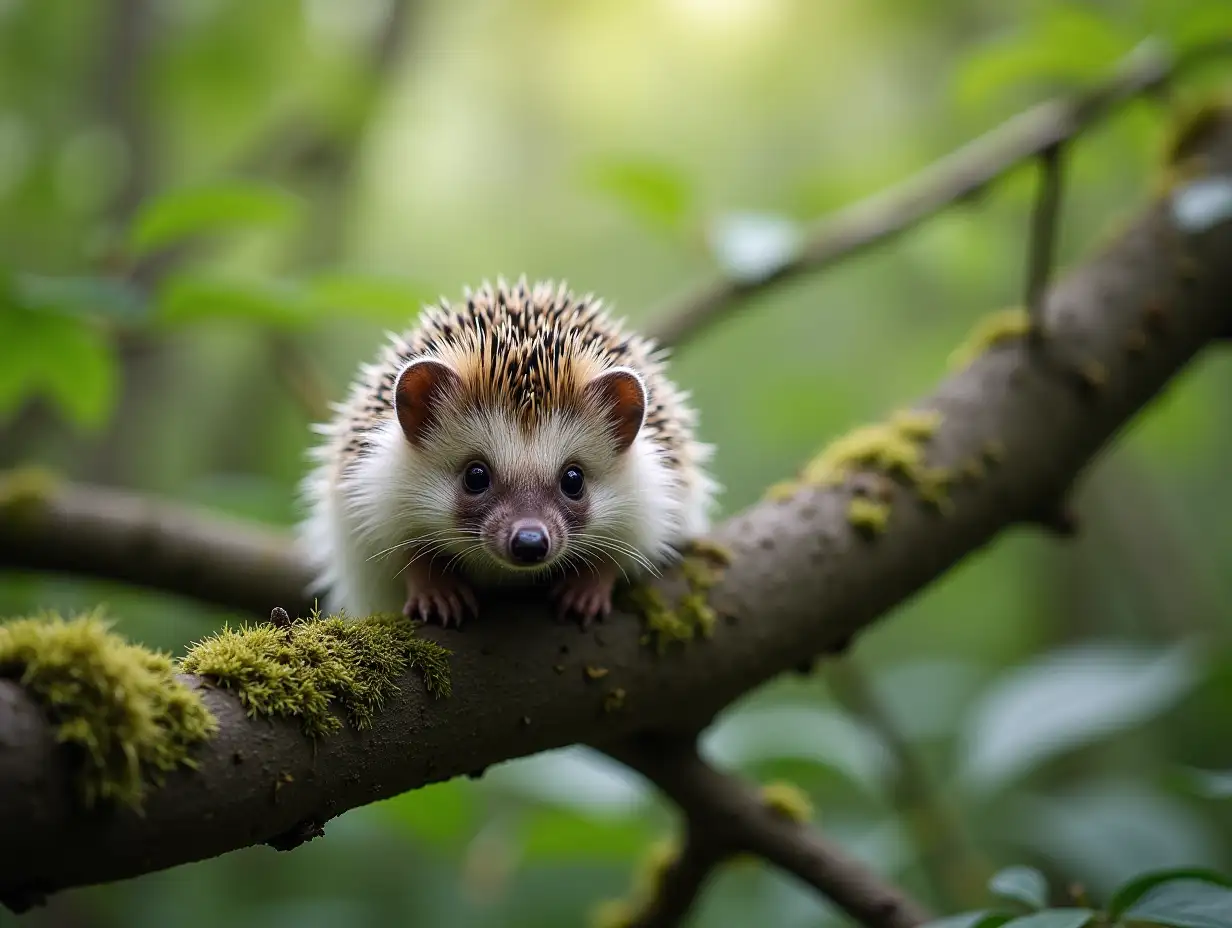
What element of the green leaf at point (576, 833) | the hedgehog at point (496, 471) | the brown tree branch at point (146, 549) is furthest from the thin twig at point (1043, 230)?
the brown tree branch at point (146, 549)

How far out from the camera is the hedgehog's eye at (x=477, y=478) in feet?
9.01

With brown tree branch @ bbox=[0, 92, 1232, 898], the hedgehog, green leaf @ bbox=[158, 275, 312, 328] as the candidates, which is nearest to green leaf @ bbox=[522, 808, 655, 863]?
brown tree branch @ bbox=[0, 92, 1232, 898]

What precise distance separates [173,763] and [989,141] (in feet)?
12.4

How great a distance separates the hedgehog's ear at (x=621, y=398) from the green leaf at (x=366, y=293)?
1001 mm

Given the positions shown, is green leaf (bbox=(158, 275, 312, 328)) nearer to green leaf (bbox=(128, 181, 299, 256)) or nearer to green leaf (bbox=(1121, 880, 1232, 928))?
green leaf (bbox=(128, 181, 299, 256))

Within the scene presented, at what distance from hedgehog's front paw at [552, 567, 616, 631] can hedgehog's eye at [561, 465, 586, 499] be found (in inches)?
11.5

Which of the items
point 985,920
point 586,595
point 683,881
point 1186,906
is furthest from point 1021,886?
point 683,881

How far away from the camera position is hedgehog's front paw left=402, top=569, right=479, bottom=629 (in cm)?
235

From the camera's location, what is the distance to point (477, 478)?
2.75m

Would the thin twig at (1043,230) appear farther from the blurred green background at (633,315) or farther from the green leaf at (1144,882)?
the green leaf at (1144,882)

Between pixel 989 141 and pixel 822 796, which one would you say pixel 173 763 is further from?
pixel 822 796

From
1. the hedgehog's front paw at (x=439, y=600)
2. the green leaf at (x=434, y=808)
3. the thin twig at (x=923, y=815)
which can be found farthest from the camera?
the thin twig at (x=923, y=815)

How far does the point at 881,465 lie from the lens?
3020 millimetres

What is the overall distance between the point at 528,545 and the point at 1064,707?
9.36 ft
